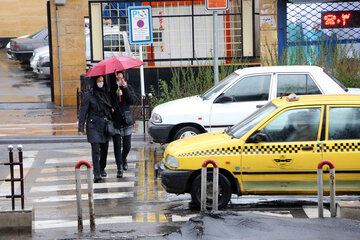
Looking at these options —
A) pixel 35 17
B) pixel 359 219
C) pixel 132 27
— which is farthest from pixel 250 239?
pixel 35 17

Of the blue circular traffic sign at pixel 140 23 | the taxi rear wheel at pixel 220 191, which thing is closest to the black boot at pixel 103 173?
the taxi rear wheel at pixel 220 191

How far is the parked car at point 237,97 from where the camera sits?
1269cm

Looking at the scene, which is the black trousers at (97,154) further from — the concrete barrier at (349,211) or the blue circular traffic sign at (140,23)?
the blue circular traffic sign at (140,23)

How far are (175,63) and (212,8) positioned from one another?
7466 millimetres

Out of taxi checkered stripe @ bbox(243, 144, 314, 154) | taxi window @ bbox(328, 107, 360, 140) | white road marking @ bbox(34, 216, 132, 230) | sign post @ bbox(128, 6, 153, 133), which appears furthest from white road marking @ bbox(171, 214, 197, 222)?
sign post @ bbox(128, 6, 153, 133)

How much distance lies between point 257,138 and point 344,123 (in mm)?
1153

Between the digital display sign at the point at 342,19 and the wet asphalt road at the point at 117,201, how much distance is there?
286 inches

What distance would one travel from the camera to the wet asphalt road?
334 inches

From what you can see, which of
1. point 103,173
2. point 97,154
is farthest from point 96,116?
point 103,173

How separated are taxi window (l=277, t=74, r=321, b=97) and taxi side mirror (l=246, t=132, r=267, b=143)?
342 cm

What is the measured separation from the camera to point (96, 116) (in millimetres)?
11672

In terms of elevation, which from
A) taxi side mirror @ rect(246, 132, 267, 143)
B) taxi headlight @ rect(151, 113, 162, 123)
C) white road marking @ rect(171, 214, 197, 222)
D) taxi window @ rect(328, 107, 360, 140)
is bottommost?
white road marking @ rect(171, 214, 197, 222)

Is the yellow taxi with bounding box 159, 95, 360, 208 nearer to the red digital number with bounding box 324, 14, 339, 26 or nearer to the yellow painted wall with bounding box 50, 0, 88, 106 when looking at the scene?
the red digital number with bounding box 324, 14, 339, 26

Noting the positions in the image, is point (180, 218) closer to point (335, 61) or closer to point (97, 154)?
point (97, 154)
